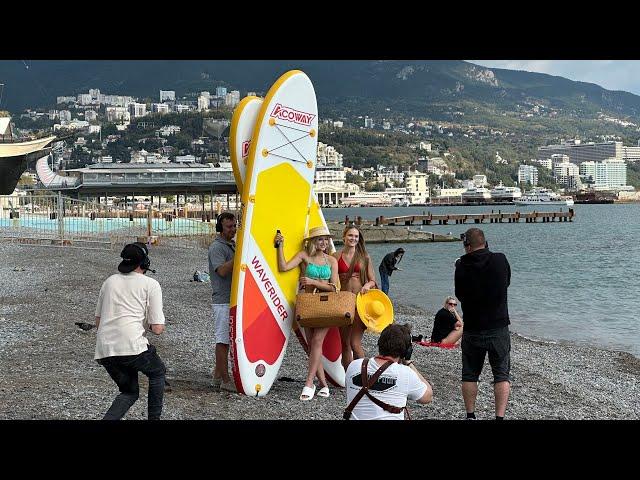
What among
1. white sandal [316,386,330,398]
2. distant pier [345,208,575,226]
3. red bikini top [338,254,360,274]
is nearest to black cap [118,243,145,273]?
red bikini top [338,254,360,274]

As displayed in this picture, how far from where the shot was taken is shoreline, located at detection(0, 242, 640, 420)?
22.0 feet

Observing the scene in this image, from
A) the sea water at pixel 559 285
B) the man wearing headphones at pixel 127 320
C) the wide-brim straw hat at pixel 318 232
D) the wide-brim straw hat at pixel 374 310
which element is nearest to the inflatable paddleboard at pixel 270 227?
the wide-brim straw hat at pixel 318 232

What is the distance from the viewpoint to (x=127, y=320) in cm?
500

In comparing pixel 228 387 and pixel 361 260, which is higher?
pixel 361 260

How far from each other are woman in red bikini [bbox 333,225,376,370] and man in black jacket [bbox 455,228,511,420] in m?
1.23

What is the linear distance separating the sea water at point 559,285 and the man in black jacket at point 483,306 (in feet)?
33.8

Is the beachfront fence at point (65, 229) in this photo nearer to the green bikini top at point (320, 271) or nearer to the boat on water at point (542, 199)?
the green bikini top at point (320, 271)

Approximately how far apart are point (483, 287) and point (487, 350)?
0.46 m

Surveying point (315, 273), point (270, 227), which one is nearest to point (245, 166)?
point (270, 227)

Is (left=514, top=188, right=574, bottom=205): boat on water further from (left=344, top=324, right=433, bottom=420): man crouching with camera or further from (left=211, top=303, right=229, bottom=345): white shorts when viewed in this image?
Result: (left=344, top=324, right=433, bottom=420): man crouching with camera

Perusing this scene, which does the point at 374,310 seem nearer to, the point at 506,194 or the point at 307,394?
the point at 307,394

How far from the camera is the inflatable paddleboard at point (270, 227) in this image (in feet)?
22.6

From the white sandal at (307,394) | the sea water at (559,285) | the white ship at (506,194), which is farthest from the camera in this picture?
the white ship at (506,194)
